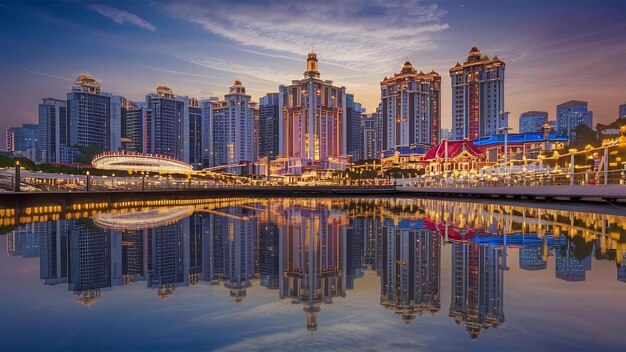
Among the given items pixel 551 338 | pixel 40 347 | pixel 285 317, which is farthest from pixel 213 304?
pixel 551 338

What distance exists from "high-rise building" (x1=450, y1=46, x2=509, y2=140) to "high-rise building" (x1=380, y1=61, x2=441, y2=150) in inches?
420

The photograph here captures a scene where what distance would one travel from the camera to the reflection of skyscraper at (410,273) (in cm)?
570

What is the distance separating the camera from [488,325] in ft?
15.6

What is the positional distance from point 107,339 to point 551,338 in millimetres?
4072

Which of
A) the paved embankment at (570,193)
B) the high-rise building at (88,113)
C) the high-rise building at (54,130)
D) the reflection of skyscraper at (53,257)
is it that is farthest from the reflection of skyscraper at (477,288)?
the high-rise building at (54,130)

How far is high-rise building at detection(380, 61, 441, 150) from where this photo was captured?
164 metres

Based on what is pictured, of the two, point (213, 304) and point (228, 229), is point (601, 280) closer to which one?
point (213, 304)

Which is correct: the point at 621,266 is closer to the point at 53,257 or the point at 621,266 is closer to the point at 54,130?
the point at 53,257

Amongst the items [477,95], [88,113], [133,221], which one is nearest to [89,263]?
[133,221]

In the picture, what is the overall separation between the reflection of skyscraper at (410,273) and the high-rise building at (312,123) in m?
152

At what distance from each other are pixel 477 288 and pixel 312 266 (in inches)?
119

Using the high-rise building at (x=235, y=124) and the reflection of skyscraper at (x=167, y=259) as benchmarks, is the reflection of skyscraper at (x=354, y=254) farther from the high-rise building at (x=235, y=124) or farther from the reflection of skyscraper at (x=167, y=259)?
the high-rise building at (x=235, y=124)

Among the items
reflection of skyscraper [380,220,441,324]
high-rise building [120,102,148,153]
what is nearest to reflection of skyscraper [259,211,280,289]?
reflection of skyscraper [380,220,441,324]

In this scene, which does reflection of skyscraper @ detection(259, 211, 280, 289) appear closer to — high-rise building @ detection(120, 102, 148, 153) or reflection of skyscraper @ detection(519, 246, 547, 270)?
reflection of skyscraper @ detection(519, 246, 547, 270)
